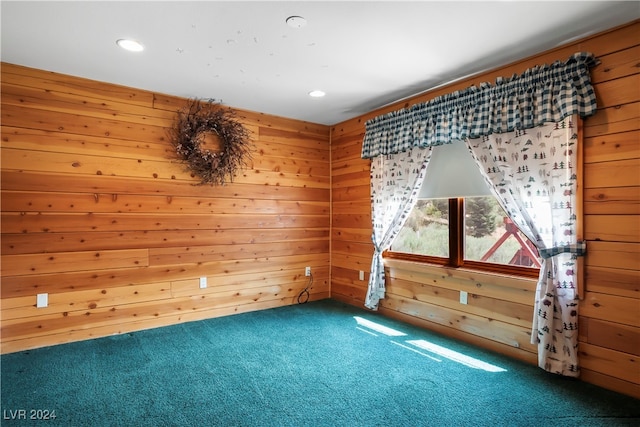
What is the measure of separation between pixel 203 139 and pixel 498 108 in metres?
2.87

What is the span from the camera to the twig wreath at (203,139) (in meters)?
3.78

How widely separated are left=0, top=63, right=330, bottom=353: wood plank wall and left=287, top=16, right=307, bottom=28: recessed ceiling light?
6.36 feet

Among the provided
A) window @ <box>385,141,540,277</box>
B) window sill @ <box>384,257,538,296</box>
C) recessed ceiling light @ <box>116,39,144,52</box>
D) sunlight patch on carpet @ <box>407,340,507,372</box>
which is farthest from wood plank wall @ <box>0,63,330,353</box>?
sunlight patch on carpet @ <box>407,340,507,372</box>

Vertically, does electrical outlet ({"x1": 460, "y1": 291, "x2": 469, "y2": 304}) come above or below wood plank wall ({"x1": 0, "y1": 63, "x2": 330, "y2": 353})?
below

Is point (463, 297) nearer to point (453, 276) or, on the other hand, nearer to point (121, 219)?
point (453, 276)

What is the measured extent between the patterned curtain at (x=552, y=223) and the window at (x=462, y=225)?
0.95ft

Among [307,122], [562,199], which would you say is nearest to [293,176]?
[307,122]

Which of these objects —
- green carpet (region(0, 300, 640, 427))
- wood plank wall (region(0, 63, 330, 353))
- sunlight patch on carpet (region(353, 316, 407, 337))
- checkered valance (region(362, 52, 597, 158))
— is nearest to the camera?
green carpet (region(0, 300, 640, 427))

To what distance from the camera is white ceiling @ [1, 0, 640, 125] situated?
7.27 feet

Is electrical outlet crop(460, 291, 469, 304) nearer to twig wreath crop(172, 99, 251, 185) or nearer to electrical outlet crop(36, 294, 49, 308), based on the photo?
twig wreath crop(172, 99, 251, 185)

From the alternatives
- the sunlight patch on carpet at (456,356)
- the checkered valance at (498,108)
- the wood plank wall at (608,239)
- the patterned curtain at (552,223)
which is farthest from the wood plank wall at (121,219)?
the patterned curtain at (552,223)

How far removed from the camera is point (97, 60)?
296 cm

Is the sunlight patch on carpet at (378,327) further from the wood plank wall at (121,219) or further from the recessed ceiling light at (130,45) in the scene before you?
the recessed ceiling light at (130,45)

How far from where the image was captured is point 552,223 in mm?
2652
